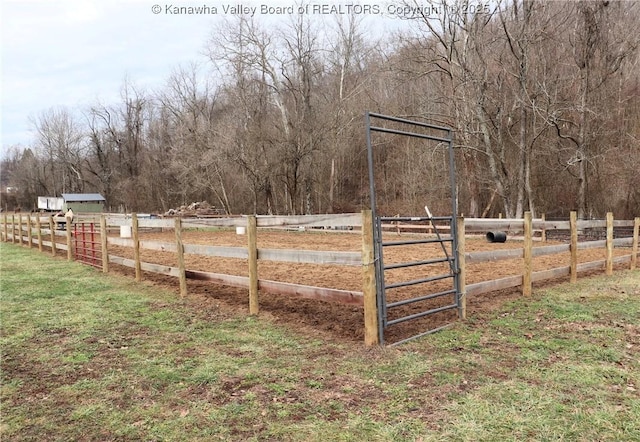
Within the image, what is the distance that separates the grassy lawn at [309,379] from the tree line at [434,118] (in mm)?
13980

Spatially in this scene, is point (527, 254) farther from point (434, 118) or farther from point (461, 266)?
point (434, 118)

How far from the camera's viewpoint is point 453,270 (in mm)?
4863

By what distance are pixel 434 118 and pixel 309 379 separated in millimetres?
17785

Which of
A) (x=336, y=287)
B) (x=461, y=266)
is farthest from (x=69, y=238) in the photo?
(x=461, y=266)

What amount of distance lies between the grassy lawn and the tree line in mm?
13980

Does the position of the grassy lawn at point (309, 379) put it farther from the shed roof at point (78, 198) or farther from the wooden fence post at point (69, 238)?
the shed roof at point (78, 198)

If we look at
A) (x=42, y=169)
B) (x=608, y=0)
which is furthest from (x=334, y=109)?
(x=42, y=169)

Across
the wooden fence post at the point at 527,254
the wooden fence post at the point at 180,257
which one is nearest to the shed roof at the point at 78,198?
the wooden fence post at the point at 180,257

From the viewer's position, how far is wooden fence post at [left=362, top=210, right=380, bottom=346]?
3904 millimetres

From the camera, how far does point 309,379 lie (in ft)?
10.8

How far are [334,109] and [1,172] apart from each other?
263 feet

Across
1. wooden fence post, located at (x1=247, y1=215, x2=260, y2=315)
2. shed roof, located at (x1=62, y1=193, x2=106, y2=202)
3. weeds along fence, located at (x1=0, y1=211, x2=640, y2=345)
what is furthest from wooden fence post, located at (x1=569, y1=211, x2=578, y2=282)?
shed roof, located at (x1=62, y1=193, x2=106, y2=202)

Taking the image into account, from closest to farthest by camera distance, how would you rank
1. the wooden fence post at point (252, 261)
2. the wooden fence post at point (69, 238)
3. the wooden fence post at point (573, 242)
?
the wooden fence post at point (252, 261) < the wooden fence post at point (573, 242) < the wooden fence post at point (69, 238)

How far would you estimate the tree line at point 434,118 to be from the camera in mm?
16953
